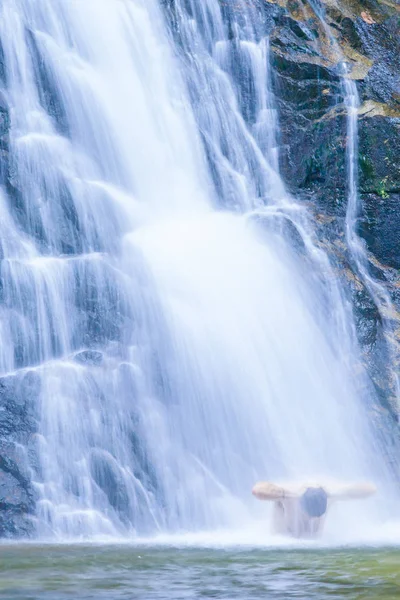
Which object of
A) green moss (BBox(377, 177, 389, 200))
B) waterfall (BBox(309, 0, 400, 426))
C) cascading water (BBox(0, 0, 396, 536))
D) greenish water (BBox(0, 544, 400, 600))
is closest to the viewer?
greenish water (BBox(0, 544, 400, 600))

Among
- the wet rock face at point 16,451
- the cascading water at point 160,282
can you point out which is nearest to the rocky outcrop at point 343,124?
the cascading water at point 160,282

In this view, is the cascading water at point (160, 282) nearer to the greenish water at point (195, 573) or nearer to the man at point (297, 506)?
the man at point (297, 506)

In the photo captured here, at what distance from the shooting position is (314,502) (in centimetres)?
1212

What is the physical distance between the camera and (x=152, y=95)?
63.6ft

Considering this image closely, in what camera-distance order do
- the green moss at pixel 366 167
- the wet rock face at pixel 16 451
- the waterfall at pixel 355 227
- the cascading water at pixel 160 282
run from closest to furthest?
the wet rock face at pixel 16 451 → the cascading water at pixel 160 282 → the waterfall at pixel 355 227 → the green moss at pixel 366 167

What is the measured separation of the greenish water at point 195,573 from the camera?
7438 millimetres

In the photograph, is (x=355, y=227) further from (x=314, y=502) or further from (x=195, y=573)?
(x=195, y=573)

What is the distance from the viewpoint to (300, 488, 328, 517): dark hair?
1209 cm

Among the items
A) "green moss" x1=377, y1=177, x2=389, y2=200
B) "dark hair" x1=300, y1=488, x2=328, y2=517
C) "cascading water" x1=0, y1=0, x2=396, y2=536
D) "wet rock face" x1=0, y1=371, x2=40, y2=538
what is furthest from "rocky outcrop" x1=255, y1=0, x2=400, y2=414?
"wet rock face" x1=0, y1=371, x2=40, y2=538

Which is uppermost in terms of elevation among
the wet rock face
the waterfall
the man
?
the waterfall

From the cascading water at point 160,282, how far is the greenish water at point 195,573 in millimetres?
2911

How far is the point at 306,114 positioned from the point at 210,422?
7623mm

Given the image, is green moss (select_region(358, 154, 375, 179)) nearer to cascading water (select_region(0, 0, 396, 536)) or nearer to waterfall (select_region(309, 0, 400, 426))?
waterfall (select_region(309, 0, 400, 426))

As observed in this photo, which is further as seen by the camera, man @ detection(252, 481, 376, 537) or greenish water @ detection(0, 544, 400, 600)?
man @ detection(252, 481, 376, 537)
